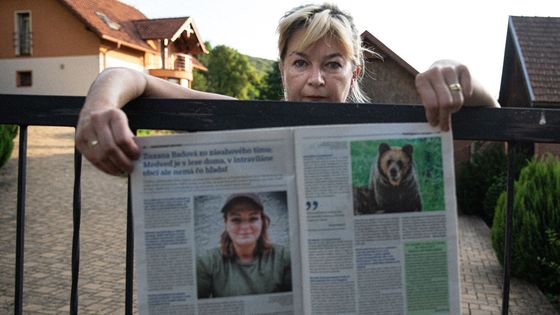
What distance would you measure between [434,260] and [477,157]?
16.9m

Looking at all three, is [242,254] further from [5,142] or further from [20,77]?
[20,77]

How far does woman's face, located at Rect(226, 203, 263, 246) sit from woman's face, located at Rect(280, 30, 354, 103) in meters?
0.72

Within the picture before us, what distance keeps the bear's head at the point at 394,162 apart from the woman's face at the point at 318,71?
64 centimetres

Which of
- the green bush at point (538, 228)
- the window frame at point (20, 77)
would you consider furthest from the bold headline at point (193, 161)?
the window frame at point (20, 77)

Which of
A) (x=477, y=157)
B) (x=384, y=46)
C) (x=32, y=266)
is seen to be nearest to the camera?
(x=32, y=266)

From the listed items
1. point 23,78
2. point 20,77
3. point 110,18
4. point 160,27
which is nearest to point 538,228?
point 160,27

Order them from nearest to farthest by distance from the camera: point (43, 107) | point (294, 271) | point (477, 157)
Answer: point (294, 271) < point (43, 107) < point (477, 157)

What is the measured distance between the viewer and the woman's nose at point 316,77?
5.52 feet

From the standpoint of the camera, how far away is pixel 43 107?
138 centimetres

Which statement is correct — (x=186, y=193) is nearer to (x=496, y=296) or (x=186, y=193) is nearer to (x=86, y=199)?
(x=496, y=296)

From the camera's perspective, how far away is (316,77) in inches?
66.3

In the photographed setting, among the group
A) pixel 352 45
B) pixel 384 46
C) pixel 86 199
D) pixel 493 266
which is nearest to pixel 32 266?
pixel 86 199

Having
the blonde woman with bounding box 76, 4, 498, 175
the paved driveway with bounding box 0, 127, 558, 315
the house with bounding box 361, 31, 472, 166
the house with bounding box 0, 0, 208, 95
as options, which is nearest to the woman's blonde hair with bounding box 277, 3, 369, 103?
the blonde woman with bounding box 76, 4, 498, 175

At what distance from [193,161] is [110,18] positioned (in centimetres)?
2827
